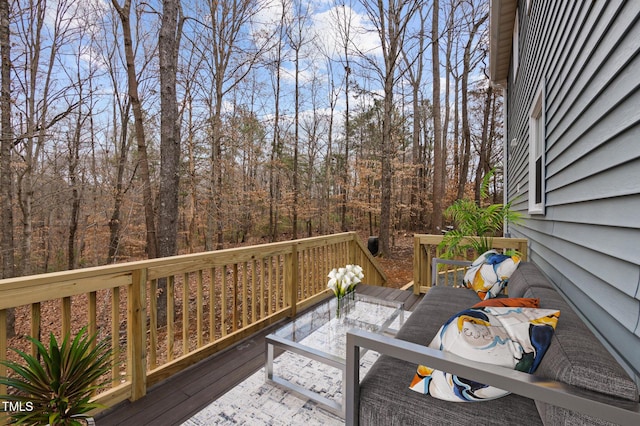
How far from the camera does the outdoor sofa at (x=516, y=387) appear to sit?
0.85 meters

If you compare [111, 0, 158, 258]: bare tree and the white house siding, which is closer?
the white house siding

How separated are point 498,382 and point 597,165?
1.23 metres

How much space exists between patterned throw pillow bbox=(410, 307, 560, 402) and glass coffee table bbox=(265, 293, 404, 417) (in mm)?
692

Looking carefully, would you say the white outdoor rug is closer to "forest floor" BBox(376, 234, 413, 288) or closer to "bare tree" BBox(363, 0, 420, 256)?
"forest floor" BBox(376, 234, 413, 288)

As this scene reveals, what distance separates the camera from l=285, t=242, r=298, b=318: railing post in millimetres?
3371

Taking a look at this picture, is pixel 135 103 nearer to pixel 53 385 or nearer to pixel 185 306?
pixel 185 306

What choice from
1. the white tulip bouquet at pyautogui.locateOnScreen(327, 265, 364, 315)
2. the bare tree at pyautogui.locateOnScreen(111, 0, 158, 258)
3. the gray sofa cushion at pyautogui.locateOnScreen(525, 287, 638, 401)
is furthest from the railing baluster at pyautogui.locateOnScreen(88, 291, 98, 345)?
the bare tree at pyautogui.locateOnScreen(111, 0, 158, 258)

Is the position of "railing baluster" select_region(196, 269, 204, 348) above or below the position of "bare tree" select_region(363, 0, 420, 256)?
below

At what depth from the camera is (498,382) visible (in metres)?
0.99

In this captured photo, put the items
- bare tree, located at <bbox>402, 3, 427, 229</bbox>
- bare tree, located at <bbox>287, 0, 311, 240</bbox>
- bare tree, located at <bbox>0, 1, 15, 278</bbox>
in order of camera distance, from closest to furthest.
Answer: bare tree, located at <bbox>0, 1, 15, 278</bbox> < bare tree, located at <bbox>402, 3, 427, 229</bbox> < bare tree, located at <bbox>287, 0, 311, 240</bbox>

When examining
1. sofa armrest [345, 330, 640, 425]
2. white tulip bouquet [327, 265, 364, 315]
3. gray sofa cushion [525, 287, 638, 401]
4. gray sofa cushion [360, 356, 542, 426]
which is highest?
gray sofa cushion [525, 287, 638, 401]

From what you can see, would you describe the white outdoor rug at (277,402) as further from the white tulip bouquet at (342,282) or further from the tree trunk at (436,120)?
the tree trunk at (436,120)

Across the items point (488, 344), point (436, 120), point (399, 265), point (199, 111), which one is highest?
point (199, 111)

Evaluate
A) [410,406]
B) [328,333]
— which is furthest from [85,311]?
[410,406]
